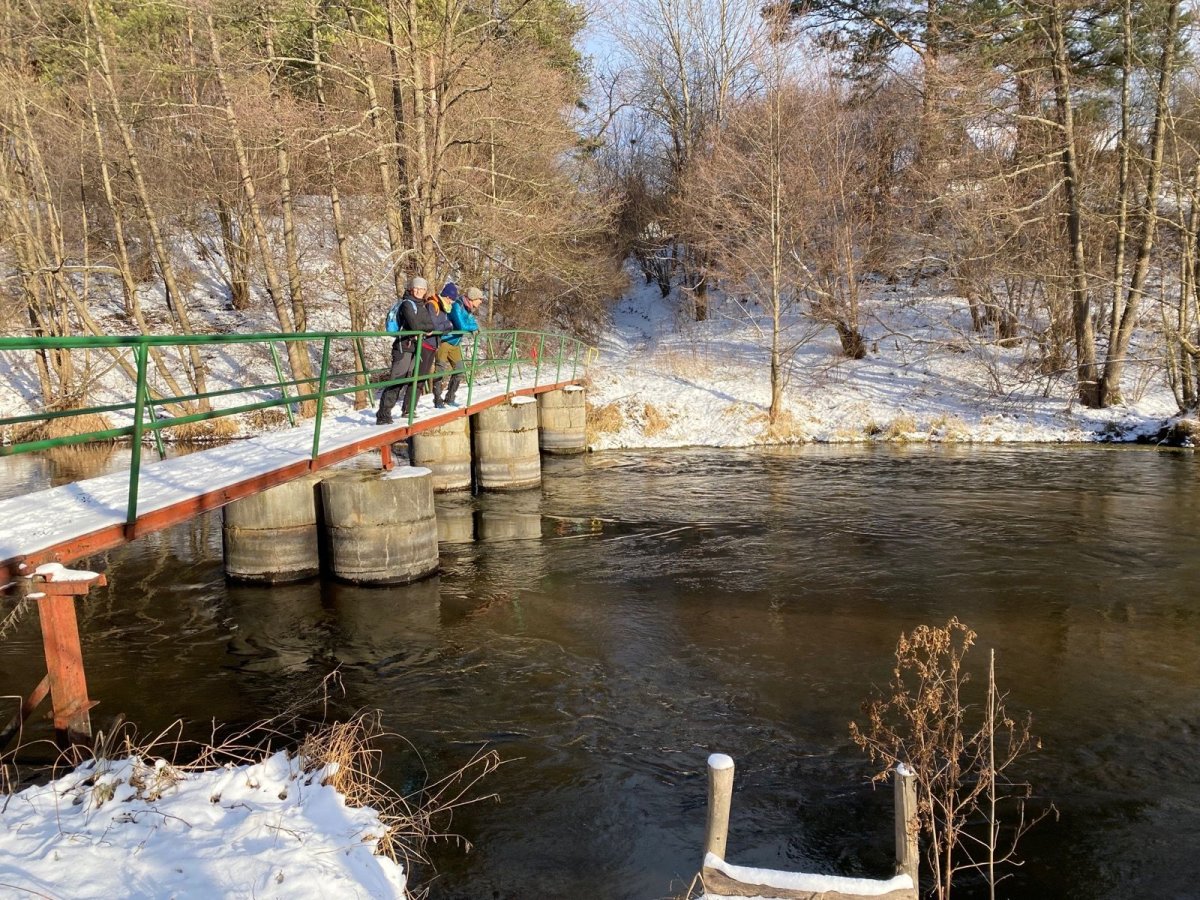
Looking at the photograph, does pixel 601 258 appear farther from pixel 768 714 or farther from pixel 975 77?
pixel 768 714

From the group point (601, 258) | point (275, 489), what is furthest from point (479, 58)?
point (275, 489)

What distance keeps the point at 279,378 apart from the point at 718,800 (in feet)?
35.6

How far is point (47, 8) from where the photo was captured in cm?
2334

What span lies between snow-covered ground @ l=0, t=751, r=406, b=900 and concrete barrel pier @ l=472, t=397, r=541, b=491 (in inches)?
471

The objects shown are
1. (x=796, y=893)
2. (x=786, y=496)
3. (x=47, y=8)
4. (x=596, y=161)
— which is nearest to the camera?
(x=796, y=893)

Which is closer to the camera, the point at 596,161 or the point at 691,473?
the point at 691,473

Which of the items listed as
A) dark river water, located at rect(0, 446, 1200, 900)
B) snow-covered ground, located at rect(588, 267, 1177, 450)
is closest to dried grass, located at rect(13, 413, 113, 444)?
dark river water, located at rect(0, 446, 1200, 900)

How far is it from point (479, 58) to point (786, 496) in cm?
1327

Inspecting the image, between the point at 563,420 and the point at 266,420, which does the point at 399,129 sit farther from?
the point at 266,420

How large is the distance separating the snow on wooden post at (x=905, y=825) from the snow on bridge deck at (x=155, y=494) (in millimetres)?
5073

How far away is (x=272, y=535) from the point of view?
34.9 ft

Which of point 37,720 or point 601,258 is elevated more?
point 601,258

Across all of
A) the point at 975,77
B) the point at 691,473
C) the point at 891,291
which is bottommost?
the point at 691,473

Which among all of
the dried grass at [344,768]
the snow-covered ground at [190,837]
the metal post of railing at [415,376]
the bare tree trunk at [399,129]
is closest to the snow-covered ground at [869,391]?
the bare tree trunk at [399,129]
